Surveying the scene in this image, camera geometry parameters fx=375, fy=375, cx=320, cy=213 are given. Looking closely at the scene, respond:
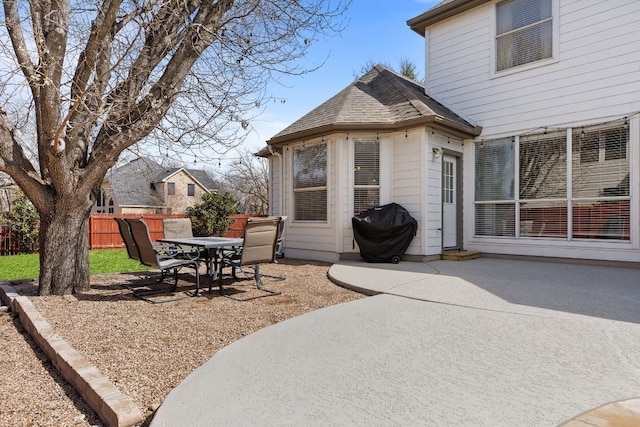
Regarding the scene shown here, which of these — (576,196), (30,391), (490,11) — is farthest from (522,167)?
(30,391)

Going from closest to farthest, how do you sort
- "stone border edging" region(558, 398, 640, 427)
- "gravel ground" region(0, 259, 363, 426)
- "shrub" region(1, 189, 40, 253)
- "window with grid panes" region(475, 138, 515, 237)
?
"stone border edging" region(558, 398, 640, 427) → "gravel ground" region(0, 259, 363, 426) → "window with grid panes" region(475, 138, 515, 237) → "shrub" region(1, 189, 40, 253)

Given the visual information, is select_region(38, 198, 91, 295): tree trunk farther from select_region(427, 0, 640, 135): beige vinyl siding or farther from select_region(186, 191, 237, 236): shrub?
select_region(186, 191, 237, 236): shrub

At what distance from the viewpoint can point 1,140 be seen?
4.25 metres

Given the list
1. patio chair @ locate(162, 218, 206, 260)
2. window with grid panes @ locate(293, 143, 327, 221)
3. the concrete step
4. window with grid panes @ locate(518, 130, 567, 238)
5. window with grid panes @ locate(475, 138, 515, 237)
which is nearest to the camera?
patio chair @ locate(162, 218, 206, 260)

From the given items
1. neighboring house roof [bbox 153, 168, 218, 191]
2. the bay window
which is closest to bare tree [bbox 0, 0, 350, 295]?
the bay window

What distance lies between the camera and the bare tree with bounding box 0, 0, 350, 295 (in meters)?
4.22

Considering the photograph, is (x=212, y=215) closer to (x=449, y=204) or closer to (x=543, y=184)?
(x=449, y=204)

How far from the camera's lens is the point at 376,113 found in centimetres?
788

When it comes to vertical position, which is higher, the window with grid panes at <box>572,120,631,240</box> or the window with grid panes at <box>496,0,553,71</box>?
the window with grid panes at <box>496,0,553,71</box>

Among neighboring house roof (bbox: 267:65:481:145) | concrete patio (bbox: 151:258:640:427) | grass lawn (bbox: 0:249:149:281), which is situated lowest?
grass lawn (bbox: 0:249:149:281)

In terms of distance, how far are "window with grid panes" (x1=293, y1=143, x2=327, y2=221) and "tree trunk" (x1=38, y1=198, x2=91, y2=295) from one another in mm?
4562

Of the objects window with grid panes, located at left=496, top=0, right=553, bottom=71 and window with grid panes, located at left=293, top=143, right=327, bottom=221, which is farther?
window with grid panes, located at left=293, top=143, right=327, bottom=221

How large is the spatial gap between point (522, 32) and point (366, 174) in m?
4.31

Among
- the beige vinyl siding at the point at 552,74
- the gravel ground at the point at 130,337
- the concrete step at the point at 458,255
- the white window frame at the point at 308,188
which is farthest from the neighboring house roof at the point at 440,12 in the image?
the gravel ground at the point at 130,337
